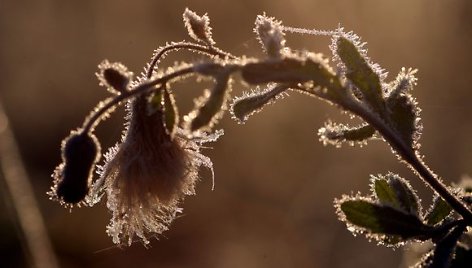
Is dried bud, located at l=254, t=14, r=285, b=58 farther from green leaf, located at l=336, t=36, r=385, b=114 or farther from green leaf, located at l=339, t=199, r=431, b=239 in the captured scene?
green leaf, located at l=339, t=199, r=431, b=239

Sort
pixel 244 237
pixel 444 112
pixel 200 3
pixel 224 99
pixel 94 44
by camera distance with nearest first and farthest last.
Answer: pixel 224 99
pixel 244 237
pixel 444 112
pixel 200 3
pixel 94 44

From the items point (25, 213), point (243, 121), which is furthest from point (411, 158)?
point (25, 213)

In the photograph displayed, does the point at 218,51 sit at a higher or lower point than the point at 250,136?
lower

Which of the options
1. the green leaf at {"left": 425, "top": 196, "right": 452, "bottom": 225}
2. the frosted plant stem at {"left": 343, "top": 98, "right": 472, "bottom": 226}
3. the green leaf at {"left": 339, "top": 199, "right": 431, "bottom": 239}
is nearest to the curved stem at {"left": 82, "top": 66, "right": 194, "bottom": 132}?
the frosted plant stem at {"left": 343, "top": 98, "right": 472, "bottom": 226}

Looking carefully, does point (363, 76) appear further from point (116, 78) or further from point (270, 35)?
point (116, 78)

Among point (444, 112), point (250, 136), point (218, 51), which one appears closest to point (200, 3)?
point (250, 136)

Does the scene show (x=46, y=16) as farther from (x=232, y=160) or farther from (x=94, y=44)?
(x=232, y=160)

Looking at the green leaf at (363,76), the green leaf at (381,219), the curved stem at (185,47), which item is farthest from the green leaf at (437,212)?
the curved stem at (185,47)
